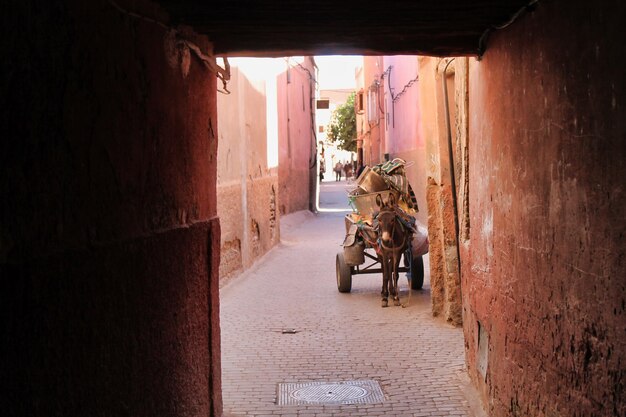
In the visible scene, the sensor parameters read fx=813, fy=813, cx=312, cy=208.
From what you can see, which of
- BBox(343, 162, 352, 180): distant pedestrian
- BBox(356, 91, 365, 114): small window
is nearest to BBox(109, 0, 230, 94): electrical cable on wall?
BBox(356, 91, 365, 114): small window

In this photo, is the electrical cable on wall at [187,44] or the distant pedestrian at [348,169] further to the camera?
the distant pedestrian at [348,169]

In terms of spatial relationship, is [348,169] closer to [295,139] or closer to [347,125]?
[347,125]

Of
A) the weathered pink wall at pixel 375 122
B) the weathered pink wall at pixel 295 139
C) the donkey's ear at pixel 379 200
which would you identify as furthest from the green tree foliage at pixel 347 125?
the donkey's ear at pixel 379 200

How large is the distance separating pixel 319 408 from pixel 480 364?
1319 mm

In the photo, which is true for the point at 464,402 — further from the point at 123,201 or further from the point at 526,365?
the point at 123,201

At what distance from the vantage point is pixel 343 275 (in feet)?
38.8

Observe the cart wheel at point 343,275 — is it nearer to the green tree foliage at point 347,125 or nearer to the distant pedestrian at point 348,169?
the green tree foliage at point 347,125

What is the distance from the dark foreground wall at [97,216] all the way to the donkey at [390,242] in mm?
5749

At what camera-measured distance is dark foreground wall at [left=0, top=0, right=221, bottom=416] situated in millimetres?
2543

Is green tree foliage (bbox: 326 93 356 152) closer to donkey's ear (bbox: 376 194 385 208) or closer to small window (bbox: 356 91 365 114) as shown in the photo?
small window (bbox: 356 91 365 114)

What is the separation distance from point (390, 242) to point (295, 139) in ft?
61.0

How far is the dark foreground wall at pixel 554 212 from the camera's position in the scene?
3.31 metres

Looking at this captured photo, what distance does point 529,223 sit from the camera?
4641 mm

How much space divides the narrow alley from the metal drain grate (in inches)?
3.2
